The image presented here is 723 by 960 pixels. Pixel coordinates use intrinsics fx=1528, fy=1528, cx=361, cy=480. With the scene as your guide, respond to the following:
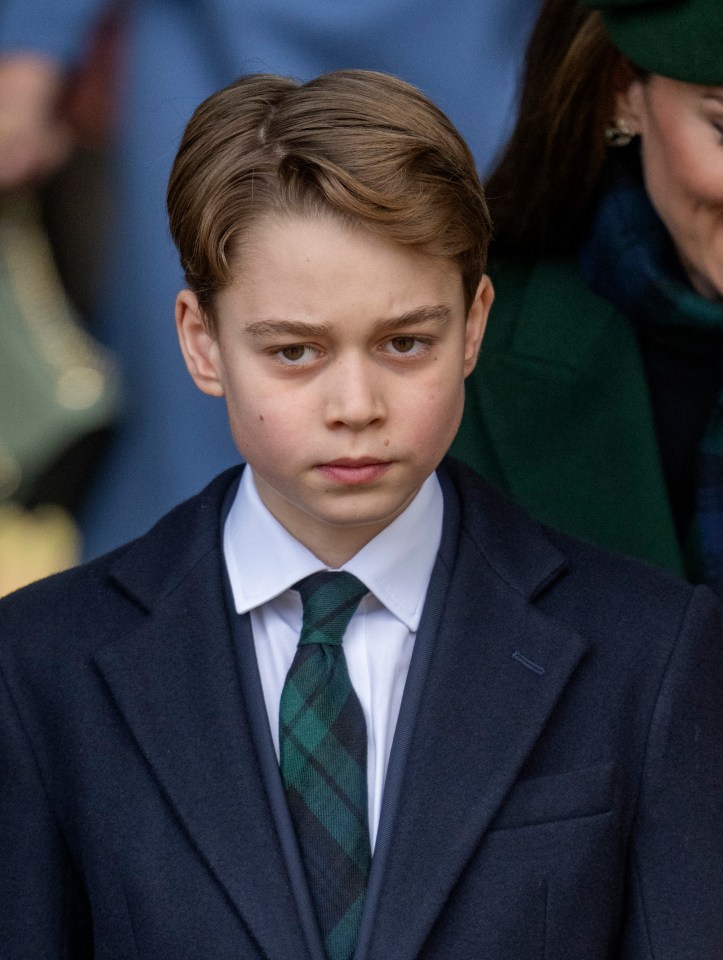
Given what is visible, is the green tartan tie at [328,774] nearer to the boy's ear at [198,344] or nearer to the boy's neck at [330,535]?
the boy's neck at [330,535]

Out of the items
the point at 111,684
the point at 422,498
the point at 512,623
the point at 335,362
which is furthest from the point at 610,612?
the point at 111,684

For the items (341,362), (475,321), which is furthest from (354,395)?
(475,321)

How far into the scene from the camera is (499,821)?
72.5 inches

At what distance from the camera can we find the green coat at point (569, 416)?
8.08 ft

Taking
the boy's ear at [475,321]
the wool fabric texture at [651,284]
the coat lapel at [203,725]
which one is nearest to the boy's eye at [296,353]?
the boy's ear at [475,321]

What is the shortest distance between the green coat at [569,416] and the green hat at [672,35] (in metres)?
0.43

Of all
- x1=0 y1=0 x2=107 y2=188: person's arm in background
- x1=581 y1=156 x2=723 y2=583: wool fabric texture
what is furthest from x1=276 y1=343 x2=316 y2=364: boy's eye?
x1=0 y1=0 x2=107 y2=188: person's arm in background

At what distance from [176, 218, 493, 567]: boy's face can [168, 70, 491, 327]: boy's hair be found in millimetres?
27

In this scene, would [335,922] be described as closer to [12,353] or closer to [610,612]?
[610,612]

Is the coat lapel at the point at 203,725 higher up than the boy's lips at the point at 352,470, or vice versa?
the boy's lips at the point at 352,470

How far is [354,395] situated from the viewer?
1722 millimetres

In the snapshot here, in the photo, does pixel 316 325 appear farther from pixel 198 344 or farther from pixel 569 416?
pixel 569 416

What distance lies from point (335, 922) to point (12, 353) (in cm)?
141

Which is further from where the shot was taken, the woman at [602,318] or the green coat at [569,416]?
the green coat at [569,416]
